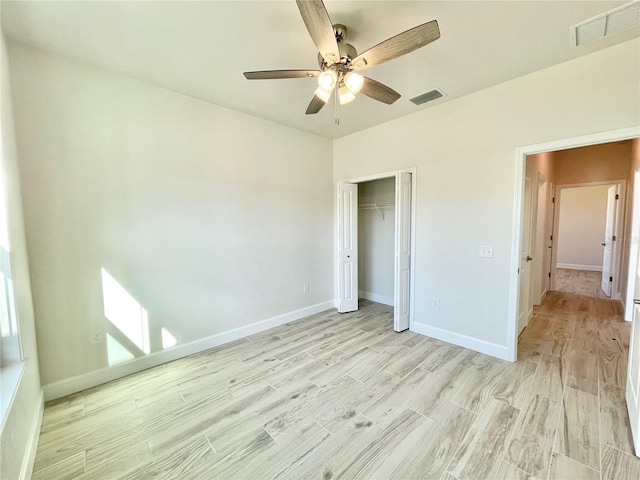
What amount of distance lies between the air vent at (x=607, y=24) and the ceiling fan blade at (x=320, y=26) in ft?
5.93

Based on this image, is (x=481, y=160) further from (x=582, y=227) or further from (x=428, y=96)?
(x=582, y=227)

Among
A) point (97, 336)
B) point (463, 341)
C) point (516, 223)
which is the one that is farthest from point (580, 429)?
point (97, 336)

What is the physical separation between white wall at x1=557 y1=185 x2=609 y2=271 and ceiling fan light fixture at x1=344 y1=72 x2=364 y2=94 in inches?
334

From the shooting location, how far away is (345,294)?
4234 millimetres

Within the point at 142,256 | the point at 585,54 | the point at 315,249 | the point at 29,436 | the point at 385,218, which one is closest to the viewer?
the point at 29,436

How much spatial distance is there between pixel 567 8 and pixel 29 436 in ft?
14.6

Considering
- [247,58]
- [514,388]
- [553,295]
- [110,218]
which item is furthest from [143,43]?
[553,295]

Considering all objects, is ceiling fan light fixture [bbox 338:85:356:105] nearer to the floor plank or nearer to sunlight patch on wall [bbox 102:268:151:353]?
sunlight patch on wall [bbox 102:268:151:353]

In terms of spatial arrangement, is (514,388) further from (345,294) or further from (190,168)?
(190,168)

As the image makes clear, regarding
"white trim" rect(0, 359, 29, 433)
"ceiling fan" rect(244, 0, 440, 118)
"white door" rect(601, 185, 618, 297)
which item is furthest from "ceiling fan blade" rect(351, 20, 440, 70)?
"white door" rect(601, 185, 618, 297)

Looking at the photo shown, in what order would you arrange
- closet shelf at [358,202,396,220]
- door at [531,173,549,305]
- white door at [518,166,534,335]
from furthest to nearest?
closet shelf at [358,202,396,220] → door at [531,173,549,305] → white door at [518,166,534,335]

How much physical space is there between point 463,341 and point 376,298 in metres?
1.92

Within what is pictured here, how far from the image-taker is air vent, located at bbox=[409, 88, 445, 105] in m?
2.77

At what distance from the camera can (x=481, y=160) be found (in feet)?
9.22
